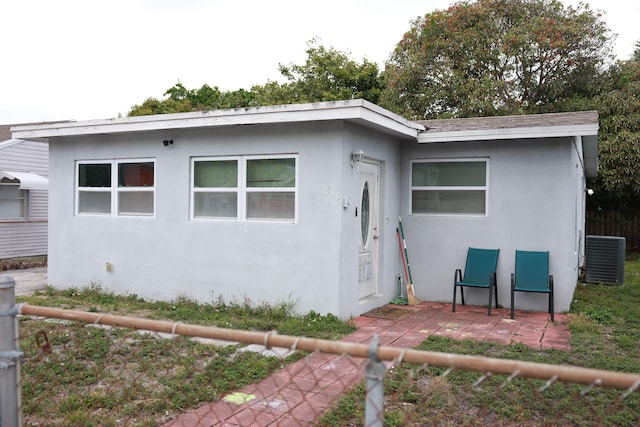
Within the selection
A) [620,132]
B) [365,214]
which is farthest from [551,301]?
[620,132]

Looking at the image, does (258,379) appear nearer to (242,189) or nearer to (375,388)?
(375,388)

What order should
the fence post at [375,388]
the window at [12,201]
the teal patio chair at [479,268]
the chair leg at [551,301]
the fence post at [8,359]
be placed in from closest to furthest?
the fence post at [375,388] < the fence post at [8,359] < the chair leg at [551,301] < the teal patio chair at [479,268] < the window at [12,201]

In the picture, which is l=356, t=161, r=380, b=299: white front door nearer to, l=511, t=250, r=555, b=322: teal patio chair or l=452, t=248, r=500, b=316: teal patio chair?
l=452, t=248, r=500, b=316: teal patio chair

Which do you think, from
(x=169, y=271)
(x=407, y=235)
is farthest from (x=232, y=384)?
(x=407, y=235)

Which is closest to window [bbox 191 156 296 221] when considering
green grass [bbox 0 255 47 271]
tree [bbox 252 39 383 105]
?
green grass [bbox 0 255 47 271]

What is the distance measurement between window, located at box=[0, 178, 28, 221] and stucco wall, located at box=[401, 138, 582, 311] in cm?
1181

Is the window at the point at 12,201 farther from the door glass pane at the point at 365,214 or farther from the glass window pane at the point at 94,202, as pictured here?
the door glass pane at the point at 365,214

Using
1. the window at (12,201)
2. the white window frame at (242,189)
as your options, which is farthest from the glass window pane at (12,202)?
the white window frame at (242,189)

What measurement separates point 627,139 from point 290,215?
1304 centimetres

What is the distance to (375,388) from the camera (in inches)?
72.7

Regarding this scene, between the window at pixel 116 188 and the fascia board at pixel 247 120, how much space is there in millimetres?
661

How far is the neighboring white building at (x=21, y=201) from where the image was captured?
1516 cm

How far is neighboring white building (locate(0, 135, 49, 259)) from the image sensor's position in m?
15.2

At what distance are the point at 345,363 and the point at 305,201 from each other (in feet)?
9.22
